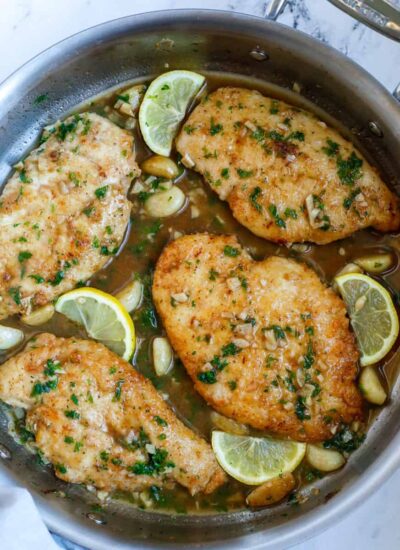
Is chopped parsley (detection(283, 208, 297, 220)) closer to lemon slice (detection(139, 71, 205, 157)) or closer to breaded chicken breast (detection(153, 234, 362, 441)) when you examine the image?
breaded chicken breast (detection(153, 234, 362, 441))

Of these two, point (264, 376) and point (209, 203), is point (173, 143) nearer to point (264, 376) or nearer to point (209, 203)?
point (209, 203)

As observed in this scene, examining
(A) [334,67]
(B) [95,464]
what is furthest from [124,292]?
(A) [334,67]

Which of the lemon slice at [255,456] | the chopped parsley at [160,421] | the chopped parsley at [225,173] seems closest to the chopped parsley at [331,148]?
the chopped parsley at [225,173]

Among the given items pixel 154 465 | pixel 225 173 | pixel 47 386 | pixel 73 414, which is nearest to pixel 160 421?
pixel 154 465

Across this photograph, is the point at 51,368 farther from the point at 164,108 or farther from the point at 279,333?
the point at 164,108

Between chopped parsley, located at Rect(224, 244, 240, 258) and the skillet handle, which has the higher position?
the skillet handle

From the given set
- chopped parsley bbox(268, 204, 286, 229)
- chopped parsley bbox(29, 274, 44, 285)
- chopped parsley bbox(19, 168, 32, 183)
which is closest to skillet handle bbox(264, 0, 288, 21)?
chopped parsley bbox(268, 204, 286, 229)

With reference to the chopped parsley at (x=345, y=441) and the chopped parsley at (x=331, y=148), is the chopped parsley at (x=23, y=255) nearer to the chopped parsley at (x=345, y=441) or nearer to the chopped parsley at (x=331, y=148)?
the chopped parsley at (x=331, y=148)
